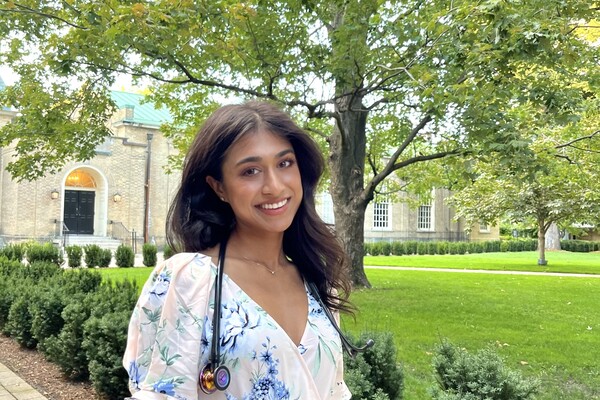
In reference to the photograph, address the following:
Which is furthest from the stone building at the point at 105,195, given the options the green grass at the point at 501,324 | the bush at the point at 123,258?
the green grass at the point at 501,324

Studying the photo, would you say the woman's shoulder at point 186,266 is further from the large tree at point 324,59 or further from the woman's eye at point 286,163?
the large tree at point 324,59

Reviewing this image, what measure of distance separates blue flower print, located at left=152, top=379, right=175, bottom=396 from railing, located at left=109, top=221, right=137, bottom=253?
2744 cm

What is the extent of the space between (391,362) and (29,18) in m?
7.45

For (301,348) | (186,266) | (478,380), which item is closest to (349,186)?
(478,380)

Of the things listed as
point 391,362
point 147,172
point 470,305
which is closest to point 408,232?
point 147,172

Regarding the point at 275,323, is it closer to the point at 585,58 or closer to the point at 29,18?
the point at 29,18

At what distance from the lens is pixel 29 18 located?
7770 mm

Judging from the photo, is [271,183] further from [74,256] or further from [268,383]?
[74,256]

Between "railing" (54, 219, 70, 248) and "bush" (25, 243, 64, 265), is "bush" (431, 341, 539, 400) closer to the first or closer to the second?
"bush" (25, 243, 64, 265)

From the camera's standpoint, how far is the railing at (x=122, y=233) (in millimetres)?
27422

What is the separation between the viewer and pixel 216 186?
1.53 metres

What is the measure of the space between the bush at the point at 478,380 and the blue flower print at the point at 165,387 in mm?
2043

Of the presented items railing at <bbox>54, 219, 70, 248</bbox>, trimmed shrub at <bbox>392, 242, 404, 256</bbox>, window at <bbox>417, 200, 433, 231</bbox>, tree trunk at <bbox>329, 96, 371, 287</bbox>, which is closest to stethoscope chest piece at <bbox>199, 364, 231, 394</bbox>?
tree trunk at <bbox>329, 96, 371, 287</bbox>

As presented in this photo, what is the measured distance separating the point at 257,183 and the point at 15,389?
487 cm
